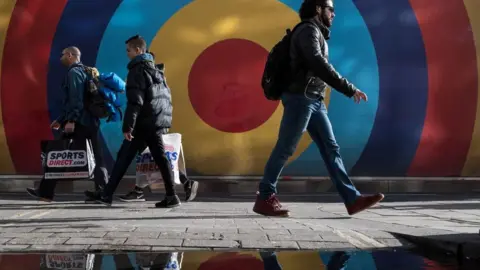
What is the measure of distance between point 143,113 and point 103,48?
2471 millimetres

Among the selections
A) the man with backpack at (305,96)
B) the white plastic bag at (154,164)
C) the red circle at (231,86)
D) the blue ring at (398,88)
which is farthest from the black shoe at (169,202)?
the blue ring at (398,88)

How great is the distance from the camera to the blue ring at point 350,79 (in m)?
8.01

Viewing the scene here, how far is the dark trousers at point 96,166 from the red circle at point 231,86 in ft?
5.87

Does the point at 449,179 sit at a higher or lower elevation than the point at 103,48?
lower

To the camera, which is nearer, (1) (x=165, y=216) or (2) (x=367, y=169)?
(1) (x=165, y=216)

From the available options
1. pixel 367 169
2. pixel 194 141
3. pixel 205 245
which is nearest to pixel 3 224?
pixel 205 245

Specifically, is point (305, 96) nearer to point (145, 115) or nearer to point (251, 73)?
point (145, 115)

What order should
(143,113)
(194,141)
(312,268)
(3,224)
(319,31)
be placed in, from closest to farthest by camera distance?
(312,268) → (3,224) → (319,31) → (143,113) → (194,141)

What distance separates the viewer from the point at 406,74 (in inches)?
318

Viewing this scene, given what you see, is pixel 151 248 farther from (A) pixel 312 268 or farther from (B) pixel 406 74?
(B) pixel 406 74

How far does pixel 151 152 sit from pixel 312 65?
1.82 metres

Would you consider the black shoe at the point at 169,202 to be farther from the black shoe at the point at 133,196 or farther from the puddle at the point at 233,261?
the puddle at the point at 233,261

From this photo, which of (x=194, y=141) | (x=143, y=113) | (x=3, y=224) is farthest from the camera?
(x=194, y=141)

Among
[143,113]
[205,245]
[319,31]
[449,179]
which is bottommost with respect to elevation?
[449,179]
